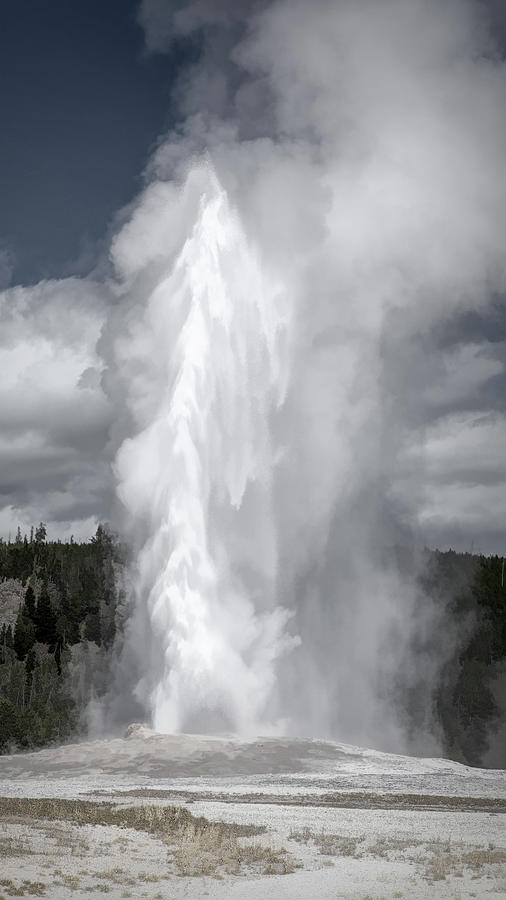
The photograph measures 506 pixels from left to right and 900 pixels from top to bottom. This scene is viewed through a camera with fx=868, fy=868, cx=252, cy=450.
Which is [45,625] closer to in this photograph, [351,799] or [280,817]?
[351,799]

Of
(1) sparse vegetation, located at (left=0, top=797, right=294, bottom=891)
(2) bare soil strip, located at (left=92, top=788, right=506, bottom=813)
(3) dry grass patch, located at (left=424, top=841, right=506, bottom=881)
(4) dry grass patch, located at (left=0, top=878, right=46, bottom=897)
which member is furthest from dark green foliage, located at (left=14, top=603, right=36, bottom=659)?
(4) dry grass patch, located at (left=0, top=878, right=46, bottom=897)

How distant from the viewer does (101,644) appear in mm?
116062

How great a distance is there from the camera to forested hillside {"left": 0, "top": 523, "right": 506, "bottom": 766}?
9162 cm

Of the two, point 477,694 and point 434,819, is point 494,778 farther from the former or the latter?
point 477,694

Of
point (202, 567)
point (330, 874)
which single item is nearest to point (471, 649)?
point (202, 567)

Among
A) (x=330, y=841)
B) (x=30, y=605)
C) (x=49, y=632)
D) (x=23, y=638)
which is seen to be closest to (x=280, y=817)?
(x=330, y=841)

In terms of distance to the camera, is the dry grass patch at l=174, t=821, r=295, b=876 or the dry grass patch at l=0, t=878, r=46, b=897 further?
the dry grass patch at l=174, t=821, r=295, b=876

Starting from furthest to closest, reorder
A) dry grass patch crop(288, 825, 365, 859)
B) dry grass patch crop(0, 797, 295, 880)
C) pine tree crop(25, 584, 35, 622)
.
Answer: pine tree crop(25, 584, 35, 622) → dry grass patch crop(288, 825, 365, 859) → dry grass patch crop(0, 797, 295, 880)

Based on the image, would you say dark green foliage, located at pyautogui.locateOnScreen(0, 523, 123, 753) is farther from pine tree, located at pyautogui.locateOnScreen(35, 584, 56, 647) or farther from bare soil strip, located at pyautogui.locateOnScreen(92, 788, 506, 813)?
bare soil strip, located at pyautogui.locateOnScreen(92, 788, 506, 813)

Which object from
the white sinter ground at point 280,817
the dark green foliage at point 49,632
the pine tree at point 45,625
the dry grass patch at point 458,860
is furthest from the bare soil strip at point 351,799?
the pine tree at point 45,625

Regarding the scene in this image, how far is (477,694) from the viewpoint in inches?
3871

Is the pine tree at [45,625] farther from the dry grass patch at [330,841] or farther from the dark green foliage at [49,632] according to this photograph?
the dry grass patch at [330,841]

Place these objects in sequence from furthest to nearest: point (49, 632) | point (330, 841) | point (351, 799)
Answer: point (49, 632) < point (351, 799) < point (330, 841)

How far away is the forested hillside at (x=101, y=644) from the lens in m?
91.6
